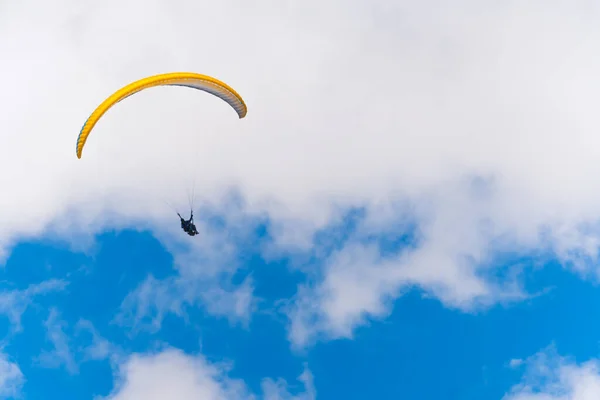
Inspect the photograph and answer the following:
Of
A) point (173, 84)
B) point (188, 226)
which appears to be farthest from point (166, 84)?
point (188, 226)

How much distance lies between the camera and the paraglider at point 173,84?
1689 inches

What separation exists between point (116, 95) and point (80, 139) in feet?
15.4

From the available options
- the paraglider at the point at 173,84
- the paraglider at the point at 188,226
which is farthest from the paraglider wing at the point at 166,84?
the paraglider at the point at 188,226

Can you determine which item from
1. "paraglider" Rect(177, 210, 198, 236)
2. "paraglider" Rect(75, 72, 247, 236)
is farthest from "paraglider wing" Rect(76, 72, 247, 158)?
"paraglider" Rect(177, 210, 198, 236)

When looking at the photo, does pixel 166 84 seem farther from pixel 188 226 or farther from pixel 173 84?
pixel 188 226

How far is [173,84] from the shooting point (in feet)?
159

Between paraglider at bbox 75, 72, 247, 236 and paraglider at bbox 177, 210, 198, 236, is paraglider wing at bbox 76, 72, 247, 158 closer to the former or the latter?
paraglider at bbox 75, 72, 247, 236

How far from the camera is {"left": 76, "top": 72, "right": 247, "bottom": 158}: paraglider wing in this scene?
42.9 metres

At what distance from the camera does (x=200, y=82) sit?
4988 centimetres

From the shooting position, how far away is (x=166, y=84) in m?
47.9

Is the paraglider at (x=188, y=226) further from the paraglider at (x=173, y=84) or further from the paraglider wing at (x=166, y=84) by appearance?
the paraglider wing at (x=166, y=84)

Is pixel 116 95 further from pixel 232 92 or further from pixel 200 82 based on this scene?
pixel 232 92

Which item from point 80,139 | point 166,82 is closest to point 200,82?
point 166,82

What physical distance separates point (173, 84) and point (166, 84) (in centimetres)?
76
